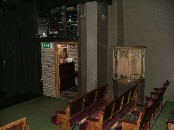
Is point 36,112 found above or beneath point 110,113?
beneath

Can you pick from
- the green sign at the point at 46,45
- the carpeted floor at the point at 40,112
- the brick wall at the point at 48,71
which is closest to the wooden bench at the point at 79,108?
the carpeted floor at the point at 40,112

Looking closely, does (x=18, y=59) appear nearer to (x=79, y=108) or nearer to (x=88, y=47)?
(x=88, y=47)

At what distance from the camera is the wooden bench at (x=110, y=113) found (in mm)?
5238

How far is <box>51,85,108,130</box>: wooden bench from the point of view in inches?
229

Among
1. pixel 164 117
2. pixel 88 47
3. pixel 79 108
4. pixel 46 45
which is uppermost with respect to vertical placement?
pixel 46 45

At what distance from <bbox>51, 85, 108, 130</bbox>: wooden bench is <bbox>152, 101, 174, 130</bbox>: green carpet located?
1.69 metres

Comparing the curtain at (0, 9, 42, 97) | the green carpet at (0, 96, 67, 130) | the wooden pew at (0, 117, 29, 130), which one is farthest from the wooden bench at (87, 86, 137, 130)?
the curtain at (0, 9, 42, 97)

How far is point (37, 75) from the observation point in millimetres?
11180

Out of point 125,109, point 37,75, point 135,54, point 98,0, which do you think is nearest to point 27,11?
point 98,0

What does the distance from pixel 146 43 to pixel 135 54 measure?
2.97 feet

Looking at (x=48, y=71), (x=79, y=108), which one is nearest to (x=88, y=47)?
(x=48, y=71)

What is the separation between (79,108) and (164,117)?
3121 mm

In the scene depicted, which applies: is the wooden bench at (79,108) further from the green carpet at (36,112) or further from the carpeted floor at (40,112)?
the green carpet at (36,112)

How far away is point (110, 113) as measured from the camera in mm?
5738
